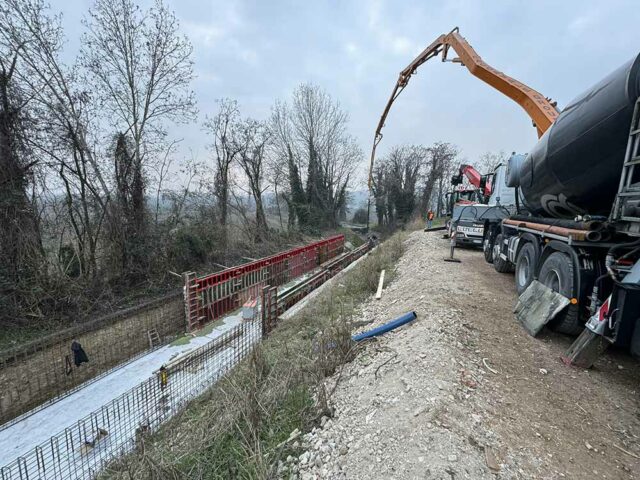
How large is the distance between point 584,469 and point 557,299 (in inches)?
90.0

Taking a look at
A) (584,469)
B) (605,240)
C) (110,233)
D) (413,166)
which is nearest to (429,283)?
(605,240)

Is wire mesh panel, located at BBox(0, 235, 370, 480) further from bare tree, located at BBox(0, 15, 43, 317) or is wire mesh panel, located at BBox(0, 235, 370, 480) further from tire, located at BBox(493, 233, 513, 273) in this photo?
tire, located at BBox(493, 233, 513, 273)

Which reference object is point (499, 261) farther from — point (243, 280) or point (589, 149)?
point (243, 280)

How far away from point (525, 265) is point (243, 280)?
29.7 ft

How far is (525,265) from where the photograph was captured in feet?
17.2

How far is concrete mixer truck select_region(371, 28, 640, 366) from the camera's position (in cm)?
279

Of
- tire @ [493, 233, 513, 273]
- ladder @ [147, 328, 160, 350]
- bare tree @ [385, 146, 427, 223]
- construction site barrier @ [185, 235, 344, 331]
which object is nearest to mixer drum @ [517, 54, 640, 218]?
tire @ [493, 233, 513, 273]

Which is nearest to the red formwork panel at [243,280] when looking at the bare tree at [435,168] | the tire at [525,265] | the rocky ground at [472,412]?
the rocky ground at [472,412]

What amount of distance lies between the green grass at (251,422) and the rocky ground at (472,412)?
0.19 metres

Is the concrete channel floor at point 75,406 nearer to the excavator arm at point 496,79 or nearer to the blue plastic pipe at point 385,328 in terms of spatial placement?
the blue plastic pipe at point 385,328

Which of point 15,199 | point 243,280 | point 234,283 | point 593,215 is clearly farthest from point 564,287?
point 15,199

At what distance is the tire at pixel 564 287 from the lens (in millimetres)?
3404

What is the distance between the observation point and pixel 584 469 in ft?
6.29

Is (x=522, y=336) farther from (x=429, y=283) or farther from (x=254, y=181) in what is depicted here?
(x=254, y=181)
